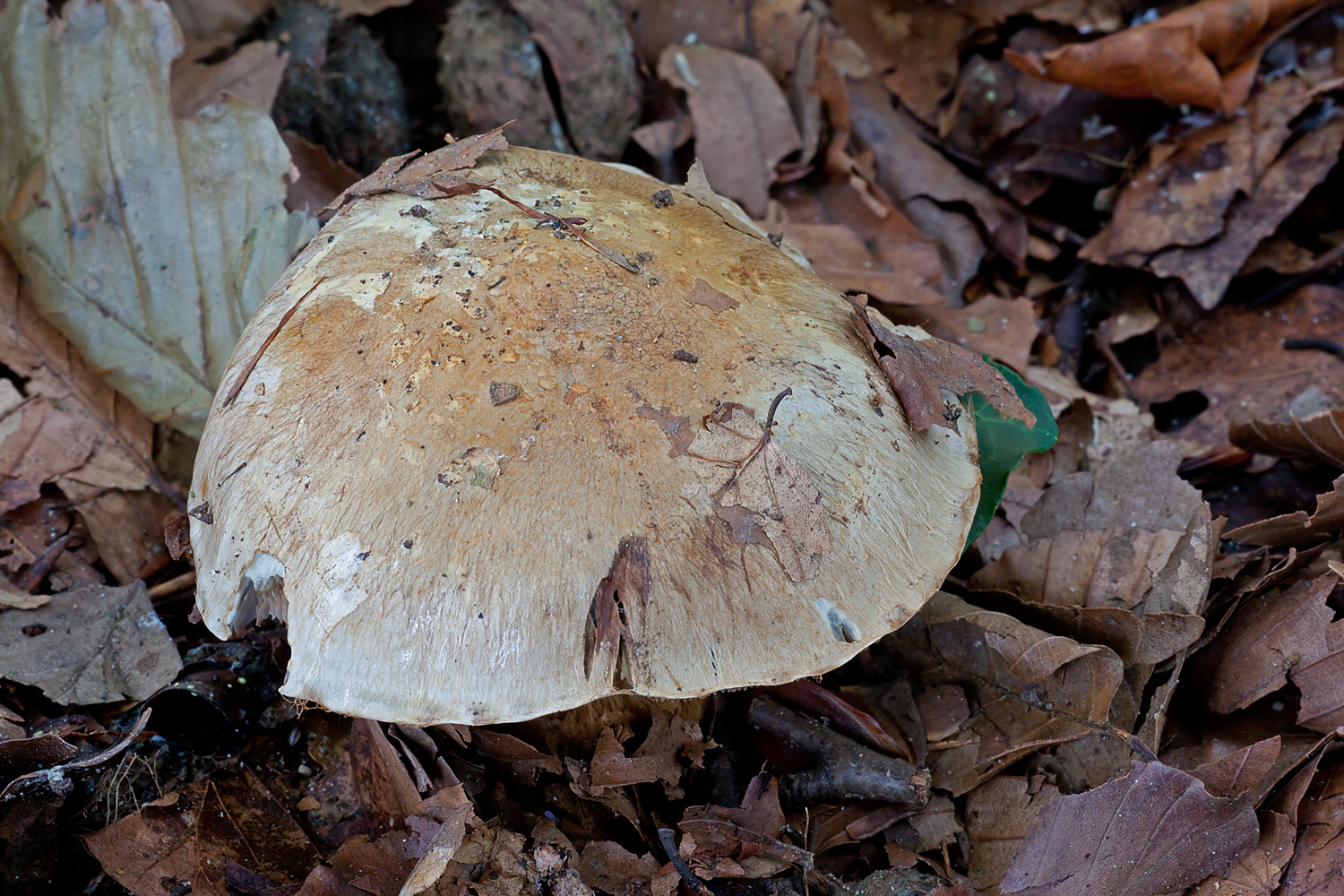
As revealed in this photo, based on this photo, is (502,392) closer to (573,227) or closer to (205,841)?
(573,227)

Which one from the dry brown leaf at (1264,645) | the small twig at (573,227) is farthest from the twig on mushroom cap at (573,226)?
the dry brown leaf at (1264,645)

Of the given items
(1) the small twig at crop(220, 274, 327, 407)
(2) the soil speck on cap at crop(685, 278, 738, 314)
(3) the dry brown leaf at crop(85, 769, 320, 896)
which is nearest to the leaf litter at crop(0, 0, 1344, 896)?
(3) the dry brown leaf at crop(85, 769, 320, 896)

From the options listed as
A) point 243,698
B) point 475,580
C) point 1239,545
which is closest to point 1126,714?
point 1239,545

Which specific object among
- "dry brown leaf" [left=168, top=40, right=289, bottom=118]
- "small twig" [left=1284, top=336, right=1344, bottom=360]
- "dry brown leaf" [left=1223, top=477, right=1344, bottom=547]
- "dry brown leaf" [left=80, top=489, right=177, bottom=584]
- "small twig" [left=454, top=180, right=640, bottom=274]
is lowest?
"small twig" [left=1284, top=336, right=1344, bottom=360]

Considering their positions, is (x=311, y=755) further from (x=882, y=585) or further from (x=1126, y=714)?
(x=1126, y=714)

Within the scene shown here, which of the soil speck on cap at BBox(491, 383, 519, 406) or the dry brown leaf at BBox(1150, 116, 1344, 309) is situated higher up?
the soil speck on cap at BBox(491, 383, 519, 406)

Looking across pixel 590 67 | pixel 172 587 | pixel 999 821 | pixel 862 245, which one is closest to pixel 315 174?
pixel 590 67

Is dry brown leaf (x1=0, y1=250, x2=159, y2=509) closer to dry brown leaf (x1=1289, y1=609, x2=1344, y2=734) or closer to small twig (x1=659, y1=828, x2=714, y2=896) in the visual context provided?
small twig (x1=659, y1=828, x2=714, y2=896)
